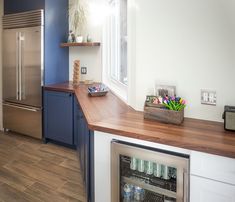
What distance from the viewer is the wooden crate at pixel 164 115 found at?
160 cm

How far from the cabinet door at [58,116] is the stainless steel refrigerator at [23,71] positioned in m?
0.14

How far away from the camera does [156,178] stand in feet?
4.89

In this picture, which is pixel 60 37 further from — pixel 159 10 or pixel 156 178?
pixel 156 178

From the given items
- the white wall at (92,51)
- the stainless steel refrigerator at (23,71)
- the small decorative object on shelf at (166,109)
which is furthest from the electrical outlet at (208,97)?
the stainless steel refrigerator at (23,71)

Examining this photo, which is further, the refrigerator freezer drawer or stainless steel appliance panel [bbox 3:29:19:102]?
stainless steel appliance panel [bbox 3:29:19:102]

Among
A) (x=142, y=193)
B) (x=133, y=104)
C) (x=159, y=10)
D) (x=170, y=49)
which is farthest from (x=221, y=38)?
(x=142, y=193)

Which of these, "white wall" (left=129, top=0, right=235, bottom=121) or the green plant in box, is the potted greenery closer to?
"white wall" (left=129, top=0, right=235, bottom=121)

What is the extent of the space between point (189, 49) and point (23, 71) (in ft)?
9.02

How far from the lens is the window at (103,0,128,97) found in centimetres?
279

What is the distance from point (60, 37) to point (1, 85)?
143 cm

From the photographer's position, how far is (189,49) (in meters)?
1.69

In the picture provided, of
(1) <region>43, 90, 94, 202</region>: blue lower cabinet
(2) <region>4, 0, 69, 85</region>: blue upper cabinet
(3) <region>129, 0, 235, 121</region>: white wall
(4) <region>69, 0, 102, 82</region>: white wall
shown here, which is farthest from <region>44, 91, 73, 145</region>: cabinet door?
(3) <region>129, 0, 235, 121</region>: white wall

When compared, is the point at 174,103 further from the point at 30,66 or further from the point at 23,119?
the point at 23,119

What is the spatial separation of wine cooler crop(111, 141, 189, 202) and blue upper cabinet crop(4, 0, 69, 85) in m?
2.29
